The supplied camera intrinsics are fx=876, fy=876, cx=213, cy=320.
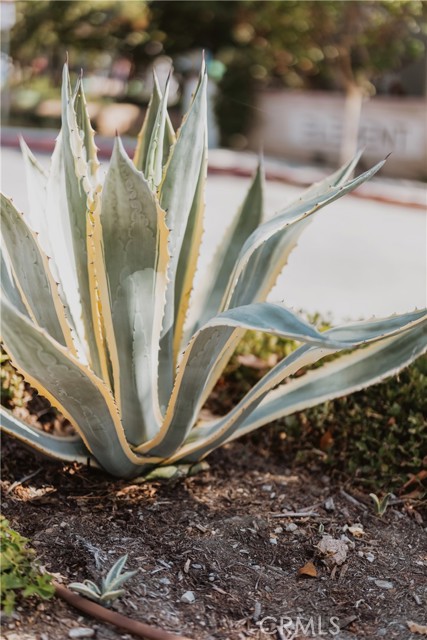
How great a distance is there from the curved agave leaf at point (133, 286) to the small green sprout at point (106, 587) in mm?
567

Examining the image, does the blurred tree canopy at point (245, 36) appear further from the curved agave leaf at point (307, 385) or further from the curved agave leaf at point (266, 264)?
the curved agave leaf at point (307, 385)

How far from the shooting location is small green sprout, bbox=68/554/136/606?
2049 millimetres

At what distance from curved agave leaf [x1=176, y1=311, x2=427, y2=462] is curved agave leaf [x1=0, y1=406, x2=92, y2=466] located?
29cm

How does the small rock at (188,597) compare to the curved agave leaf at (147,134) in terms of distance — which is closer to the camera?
the small rock at (188,597)

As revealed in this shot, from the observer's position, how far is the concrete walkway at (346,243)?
19.7 feet

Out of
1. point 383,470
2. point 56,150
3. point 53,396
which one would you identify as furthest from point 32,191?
point 383,470

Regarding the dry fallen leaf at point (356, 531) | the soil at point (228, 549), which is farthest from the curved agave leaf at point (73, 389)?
the dry fallen leaf at point (356, 531)

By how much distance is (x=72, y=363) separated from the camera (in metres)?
2.29

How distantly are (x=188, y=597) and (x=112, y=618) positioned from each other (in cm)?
25

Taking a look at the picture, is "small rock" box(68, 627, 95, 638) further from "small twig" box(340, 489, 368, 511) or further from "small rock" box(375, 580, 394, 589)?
"small twig" box(340, 489, 368, 511)

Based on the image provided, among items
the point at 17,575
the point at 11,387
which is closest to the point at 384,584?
the point at 17,575

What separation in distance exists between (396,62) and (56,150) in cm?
1155

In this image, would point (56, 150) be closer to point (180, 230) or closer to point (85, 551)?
point (180, 230)

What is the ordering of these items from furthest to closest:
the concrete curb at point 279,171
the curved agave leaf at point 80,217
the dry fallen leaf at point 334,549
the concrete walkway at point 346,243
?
the concrete curb at point 279,171
the concrete walkway at point 346,243
the curved agave leaf at point 80,217
the dry fallen leaf at point 334,549
